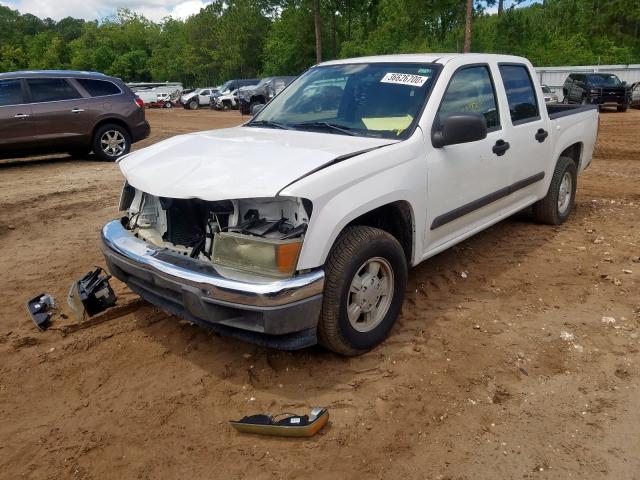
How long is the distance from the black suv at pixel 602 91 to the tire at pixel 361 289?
2078cm

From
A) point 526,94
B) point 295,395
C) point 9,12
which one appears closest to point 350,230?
point 295,395

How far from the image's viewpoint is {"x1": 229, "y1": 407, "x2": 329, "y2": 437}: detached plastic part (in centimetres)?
268

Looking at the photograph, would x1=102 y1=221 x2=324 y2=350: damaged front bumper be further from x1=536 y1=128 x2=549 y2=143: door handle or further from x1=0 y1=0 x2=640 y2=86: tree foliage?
x1=0 y1=0 x2=640 y2=86: tree foliage

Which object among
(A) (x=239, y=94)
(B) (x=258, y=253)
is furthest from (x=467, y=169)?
(A) (x=239, y=94)

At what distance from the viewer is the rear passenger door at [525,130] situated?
4.76 m

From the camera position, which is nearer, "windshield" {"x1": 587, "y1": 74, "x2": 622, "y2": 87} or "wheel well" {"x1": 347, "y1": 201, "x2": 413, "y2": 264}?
"wheel well" {"x1": 347, "y1": 201, "x2": 413, "y2": 264}

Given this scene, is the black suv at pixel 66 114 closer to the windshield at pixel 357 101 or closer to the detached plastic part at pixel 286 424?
the windshield at pixel 357 101

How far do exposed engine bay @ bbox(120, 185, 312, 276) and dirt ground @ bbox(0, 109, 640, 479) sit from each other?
2.38ft

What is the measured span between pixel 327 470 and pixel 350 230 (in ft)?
4.36

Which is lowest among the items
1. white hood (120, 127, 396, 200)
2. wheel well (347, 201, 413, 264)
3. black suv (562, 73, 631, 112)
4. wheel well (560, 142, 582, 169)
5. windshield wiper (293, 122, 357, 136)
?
black suv (562, 73, 631, 112)

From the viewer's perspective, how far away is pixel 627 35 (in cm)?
4216

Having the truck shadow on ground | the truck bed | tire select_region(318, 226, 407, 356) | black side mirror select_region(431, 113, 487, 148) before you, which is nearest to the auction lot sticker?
black side mirror select_region(431, 113, 487, 148)

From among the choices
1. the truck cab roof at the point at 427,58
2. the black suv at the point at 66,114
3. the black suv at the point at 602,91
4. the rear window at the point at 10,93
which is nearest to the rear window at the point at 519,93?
the truck cab roof at the point at 427,58

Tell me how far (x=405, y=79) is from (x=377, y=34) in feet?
127
